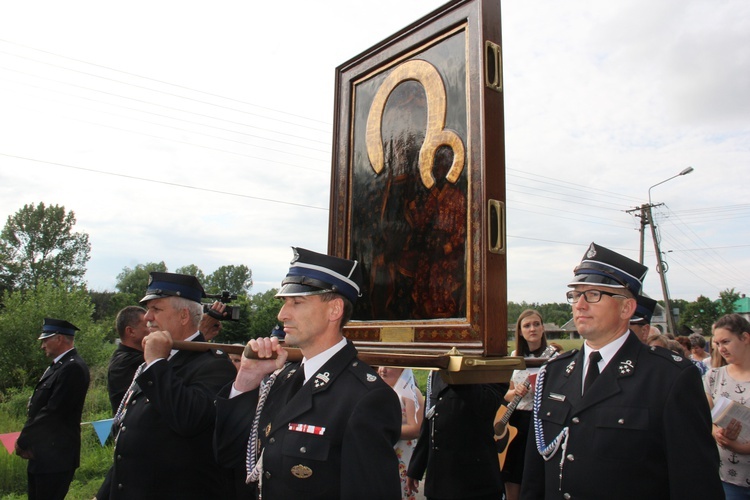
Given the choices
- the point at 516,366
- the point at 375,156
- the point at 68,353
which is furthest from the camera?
the point at 68,353

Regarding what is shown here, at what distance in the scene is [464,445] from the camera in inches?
153

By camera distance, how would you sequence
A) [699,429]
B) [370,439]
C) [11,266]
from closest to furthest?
[370,439] → [699,429] → [11,266]

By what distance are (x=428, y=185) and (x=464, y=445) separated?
202cm

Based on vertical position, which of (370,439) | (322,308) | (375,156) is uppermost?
(375,156)

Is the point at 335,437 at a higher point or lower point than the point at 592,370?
lower

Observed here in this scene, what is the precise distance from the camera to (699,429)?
2.28 m

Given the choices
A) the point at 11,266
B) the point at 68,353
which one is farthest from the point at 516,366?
the point at 11,266

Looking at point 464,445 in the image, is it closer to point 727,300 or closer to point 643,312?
point 643,312

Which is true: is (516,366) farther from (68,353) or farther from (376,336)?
(68,353)

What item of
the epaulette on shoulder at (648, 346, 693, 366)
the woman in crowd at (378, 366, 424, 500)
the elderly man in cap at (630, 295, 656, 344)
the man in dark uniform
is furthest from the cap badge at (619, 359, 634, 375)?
the man in dark uniform

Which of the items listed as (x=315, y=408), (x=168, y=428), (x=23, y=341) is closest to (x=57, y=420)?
(x=168, y=428)

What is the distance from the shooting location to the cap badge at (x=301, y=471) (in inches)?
84.0

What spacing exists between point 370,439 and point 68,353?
18.8ft

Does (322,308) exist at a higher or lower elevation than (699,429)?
higher
